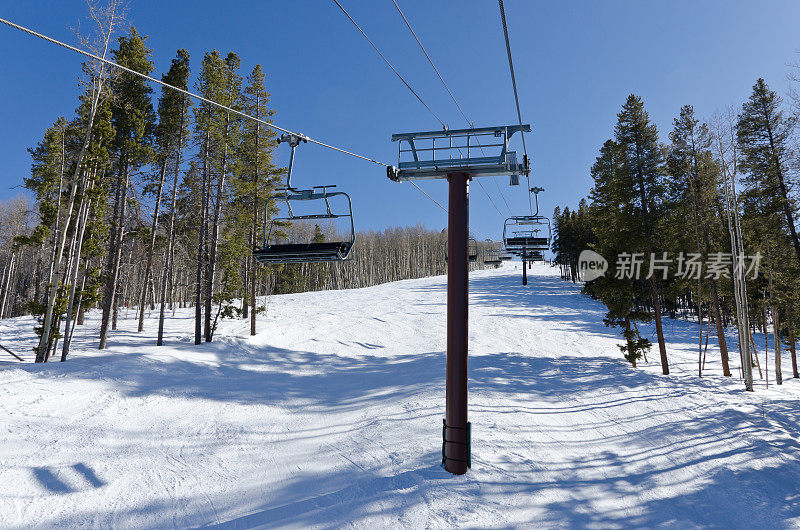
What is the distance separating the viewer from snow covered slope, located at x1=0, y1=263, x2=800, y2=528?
6.21 m

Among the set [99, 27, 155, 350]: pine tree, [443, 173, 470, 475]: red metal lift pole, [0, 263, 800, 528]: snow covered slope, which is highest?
[99, 27, 155, 350]: pine tree

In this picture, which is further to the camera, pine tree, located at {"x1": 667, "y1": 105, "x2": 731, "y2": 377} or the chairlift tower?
pine tree, located at {"x1": 667, "y1": 105, "x2": 731, "y2": 377}

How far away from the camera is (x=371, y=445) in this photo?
828 cm

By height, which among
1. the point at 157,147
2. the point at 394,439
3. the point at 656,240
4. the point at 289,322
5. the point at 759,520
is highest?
the point at 157,147

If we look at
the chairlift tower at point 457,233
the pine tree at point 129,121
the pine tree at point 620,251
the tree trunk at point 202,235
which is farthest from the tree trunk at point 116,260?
the pine tree at point 620,251

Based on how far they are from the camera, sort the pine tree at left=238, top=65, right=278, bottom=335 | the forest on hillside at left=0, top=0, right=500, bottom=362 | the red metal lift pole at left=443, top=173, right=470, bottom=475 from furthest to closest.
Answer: the pine tree at left=238, top=65, right=278, bottom=335
the forest on hillside at left=0, top=0, right=500, bottom=362
the red metal lift pole at left=443, top=173, right=470, bottom=475

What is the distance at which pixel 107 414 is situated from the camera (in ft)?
30.1

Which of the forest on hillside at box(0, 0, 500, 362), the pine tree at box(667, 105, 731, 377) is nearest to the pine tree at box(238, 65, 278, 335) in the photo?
the forest on hillside at box(0, 0, 500, 362)

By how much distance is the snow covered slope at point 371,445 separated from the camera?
6.21 meters

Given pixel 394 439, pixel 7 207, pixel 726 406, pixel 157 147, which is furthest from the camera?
pixel 7 207

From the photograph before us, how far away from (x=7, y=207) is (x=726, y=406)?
66122 mm

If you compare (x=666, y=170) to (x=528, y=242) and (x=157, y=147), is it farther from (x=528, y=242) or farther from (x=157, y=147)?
(x=157, y=147)

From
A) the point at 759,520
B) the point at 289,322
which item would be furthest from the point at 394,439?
the point at 289,322

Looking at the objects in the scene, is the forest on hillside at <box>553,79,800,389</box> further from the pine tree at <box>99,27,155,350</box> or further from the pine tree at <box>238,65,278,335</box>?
the pine tree at <box>99,27,155,350</box>
